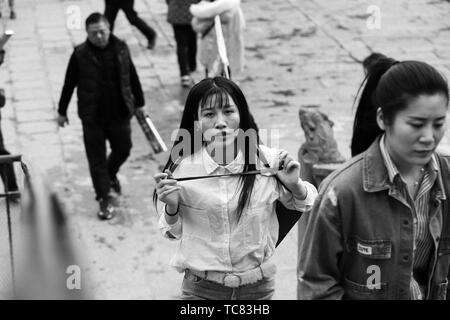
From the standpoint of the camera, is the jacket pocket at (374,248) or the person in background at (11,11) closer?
the jacket pocket at (374,248)

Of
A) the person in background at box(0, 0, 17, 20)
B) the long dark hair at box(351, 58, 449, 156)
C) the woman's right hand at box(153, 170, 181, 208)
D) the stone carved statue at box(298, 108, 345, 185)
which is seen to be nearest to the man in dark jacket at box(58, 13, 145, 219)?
the stone carved statue at box(298, 108, 345, 185)

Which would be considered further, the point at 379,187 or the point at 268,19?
the point at 268,19

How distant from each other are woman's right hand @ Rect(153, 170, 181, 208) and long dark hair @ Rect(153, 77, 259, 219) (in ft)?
0.57

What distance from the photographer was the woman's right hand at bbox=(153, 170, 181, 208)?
149 inches

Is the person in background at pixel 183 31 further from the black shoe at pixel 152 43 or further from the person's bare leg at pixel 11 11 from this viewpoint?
the person's bare leg at pixel 11 11

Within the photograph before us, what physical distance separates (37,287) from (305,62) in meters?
7.39

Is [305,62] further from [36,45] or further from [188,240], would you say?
[188,240]

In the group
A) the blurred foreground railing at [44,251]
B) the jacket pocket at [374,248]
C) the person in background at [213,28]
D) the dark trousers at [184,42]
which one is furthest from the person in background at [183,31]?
the jacket pocket at [374,248]

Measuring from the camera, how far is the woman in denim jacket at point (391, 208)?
3.25 metres

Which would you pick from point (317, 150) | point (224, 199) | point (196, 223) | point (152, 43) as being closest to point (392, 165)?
point (224, 199)

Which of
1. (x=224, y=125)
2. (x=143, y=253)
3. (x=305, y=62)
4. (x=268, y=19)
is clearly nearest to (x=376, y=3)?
(x=268, y=19)

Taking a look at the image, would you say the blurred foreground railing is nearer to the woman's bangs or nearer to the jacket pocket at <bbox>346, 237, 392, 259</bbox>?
the woman's bangs
